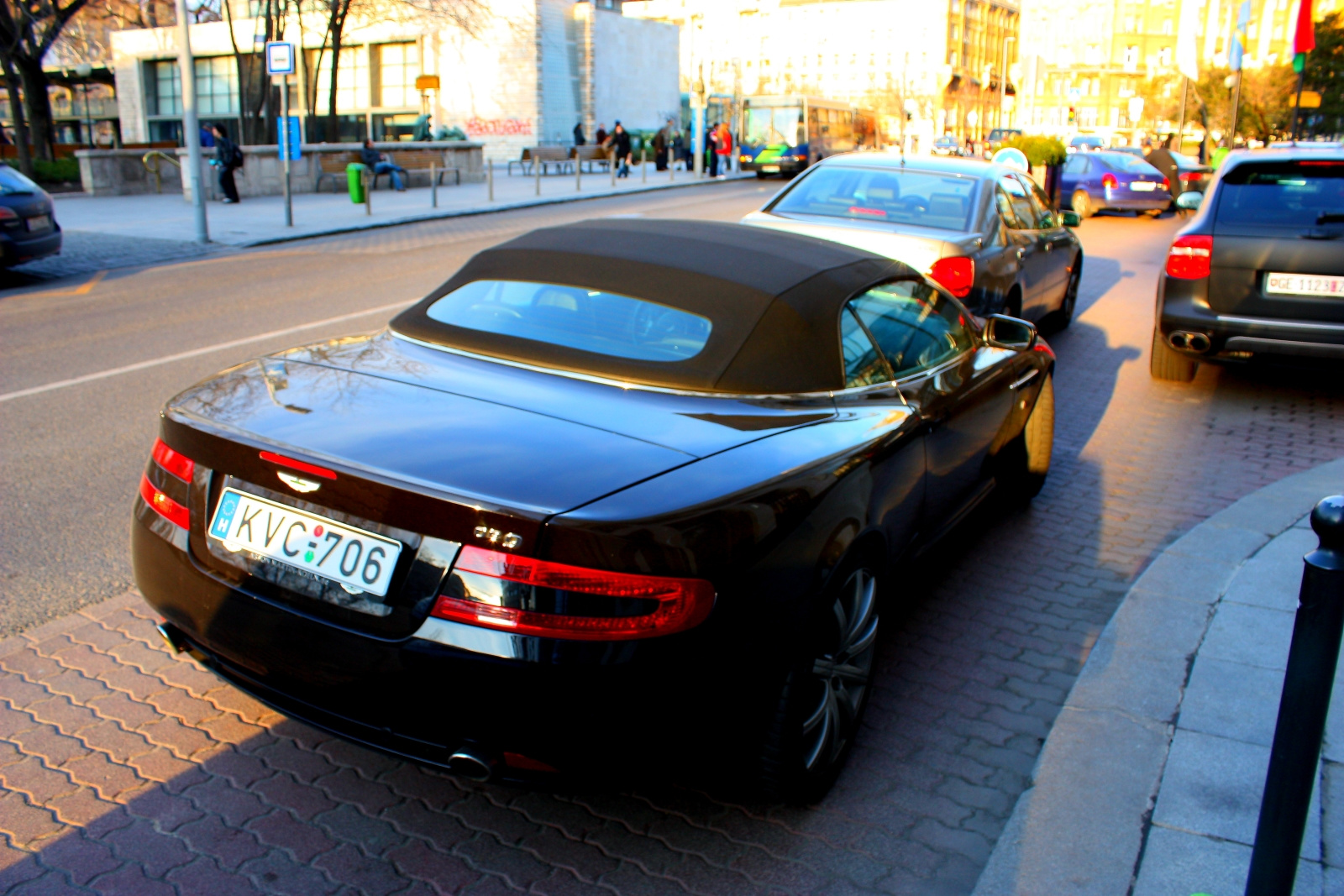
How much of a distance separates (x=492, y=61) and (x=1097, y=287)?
4302cm

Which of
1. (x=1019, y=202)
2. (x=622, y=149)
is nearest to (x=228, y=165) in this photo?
(x=622, y=149)

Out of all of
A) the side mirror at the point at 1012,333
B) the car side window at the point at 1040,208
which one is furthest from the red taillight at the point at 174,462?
the car side window at the point at 1040,208

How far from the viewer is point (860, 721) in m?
3.30

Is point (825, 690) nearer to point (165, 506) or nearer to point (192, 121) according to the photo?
point (165, 506)

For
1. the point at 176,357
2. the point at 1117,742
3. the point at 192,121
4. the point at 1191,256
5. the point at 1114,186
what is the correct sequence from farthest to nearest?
the point at 1114,186 → the point at 192,121 → the point at 176,357 → the point at 1191,256 → the point at 1117,742

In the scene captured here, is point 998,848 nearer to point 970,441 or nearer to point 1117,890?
point 1117,890

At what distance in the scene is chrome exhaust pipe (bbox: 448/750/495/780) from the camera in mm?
2412

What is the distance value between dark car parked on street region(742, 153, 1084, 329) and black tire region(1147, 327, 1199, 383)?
1.05 m

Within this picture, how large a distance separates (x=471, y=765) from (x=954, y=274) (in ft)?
19.0

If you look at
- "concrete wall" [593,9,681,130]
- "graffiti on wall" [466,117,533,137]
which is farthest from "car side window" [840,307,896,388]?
"concrete wall" [593,9,681,130]

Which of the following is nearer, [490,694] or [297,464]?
[490,694]

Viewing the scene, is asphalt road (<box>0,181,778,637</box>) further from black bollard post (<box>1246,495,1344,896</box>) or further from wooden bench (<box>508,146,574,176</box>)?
wooden bench (<box>508,146,574,176</box>)

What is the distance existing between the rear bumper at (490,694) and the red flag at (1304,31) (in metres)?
31.8

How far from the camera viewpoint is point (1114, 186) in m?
24.8
